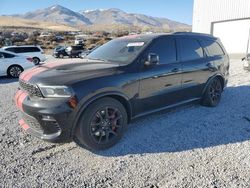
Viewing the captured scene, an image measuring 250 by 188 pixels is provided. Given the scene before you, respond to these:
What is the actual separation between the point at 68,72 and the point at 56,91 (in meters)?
0.43

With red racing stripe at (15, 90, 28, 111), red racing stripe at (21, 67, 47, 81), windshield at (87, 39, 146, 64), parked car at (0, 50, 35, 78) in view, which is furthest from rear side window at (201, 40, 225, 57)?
parked car at (0, 50, 35, 78)

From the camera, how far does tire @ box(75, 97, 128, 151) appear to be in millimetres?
3980

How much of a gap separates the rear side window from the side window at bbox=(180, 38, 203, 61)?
0.92 feet

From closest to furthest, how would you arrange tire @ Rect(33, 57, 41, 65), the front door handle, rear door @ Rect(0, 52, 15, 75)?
the front door handle
rear door @ Rect(0, 52, 15, 75)
tire @ Rect(33, 57, 41, 65)

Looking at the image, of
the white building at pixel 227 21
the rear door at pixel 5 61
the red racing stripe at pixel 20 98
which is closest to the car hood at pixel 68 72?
the red racing stripe at pixel 20 98

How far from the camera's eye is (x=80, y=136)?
4008mm

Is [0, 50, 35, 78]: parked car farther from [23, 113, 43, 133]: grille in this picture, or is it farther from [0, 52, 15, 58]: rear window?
[23, 113, 43, 133]: grille

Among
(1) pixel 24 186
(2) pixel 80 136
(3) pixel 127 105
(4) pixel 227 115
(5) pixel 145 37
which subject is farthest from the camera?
(4) pixel 227 115

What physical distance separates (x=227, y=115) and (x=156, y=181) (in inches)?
124

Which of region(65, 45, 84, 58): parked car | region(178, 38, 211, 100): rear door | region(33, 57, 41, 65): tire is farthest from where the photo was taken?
region(65, 45, 84, 58): parked car

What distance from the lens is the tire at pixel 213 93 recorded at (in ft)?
20.5

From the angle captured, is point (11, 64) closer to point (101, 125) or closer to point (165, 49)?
point (165, 49)

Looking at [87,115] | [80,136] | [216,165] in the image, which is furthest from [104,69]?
[216,165]

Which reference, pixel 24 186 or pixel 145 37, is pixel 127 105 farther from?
pixel 24 186
